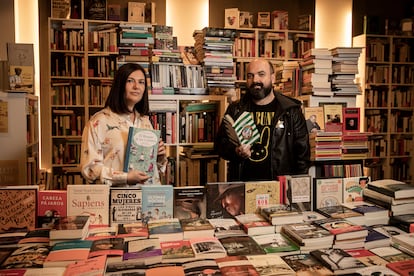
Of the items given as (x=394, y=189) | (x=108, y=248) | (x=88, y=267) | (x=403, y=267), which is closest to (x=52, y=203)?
(x=108, y=248)

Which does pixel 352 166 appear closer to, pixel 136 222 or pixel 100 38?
pixel 136 222

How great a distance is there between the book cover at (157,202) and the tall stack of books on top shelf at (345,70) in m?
1.94

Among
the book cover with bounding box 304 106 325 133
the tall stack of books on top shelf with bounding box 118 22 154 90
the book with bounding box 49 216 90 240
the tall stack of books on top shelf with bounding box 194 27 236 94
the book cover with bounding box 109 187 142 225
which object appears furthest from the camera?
the tall stack of books on top shelf with bounding box 194 27 236 94

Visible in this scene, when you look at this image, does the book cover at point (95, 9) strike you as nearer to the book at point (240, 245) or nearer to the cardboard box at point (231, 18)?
the cardboard box at point (231, 18)

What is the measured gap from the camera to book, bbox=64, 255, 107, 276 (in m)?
1.29

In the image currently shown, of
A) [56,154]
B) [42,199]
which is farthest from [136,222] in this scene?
[56,154]

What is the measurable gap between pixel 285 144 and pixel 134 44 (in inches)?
63.4

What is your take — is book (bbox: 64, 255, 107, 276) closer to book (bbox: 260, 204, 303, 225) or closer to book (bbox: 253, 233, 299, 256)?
book (bbox: 253, 233, 299, 256)

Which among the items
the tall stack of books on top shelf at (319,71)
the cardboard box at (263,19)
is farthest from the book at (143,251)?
the cardboard box at (263,19)

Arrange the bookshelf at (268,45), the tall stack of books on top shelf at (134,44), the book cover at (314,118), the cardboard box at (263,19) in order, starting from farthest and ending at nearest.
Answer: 1. the cardboard box at (263,19)
2. the bookshelf at (268,45)
3. the tall stack of books on top shelf at (134,44)
4. the book cover at (314,118)

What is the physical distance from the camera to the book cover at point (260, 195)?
188 centimetres

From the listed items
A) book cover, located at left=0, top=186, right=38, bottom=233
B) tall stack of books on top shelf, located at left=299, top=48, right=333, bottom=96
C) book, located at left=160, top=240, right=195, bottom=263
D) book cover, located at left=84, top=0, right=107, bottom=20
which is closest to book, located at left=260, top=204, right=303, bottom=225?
book, located at left=160, top=240, right=195, bottom=263

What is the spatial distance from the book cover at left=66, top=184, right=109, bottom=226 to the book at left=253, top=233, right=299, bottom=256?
675 mm

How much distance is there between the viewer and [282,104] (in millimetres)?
2775
